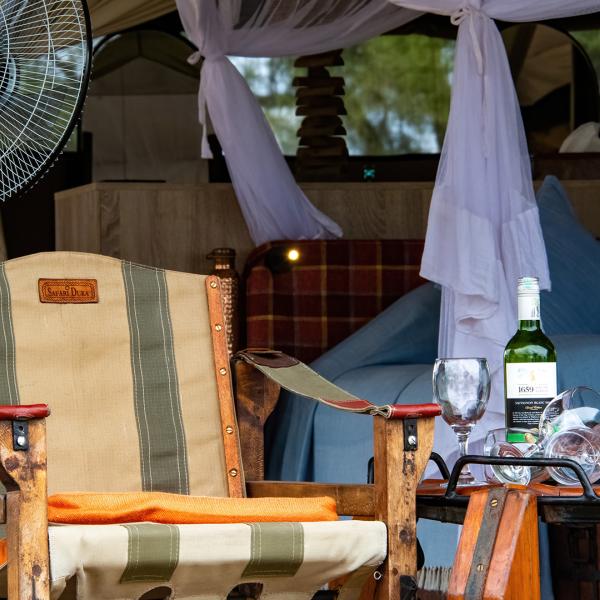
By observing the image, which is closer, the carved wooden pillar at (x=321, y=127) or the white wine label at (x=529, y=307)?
the white wine label at (x=529, y=307)

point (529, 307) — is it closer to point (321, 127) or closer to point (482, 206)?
point (482, 206)

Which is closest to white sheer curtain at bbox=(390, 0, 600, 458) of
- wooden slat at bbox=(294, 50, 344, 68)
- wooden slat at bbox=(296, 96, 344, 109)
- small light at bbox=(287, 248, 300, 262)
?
small light at bbox=(287, 248, 300, 262)

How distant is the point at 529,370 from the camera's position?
2436mm

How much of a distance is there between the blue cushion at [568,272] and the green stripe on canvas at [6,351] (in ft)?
5.04

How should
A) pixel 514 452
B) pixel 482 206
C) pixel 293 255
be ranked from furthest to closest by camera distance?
pixel 293 255, pixel 482 206, pixel 514 452

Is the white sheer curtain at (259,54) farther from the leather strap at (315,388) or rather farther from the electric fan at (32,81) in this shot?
the leather strap at (315,388)

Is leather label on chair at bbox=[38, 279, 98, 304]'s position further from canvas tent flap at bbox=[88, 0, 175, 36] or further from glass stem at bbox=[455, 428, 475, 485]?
canvas tent flap at bbox=[88, 0, 175, 36]

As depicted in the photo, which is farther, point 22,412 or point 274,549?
point 274,549

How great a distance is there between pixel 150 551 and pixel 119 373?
33.4 inches

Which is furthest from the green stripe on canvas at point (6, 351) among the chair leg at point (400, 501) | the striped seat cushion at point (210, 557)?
the chair leg at point (400, 501)

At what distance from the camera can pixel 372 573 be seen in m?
2.35

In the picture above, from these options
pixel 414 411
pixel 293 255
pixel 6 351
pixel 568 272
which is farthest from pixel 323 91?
pixel 414 411

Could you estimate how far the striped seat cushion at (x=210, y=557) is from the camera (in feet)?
6.92

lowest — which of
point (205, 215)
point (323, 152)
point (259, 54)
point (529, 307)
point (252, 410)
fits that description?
point (252, 410)
